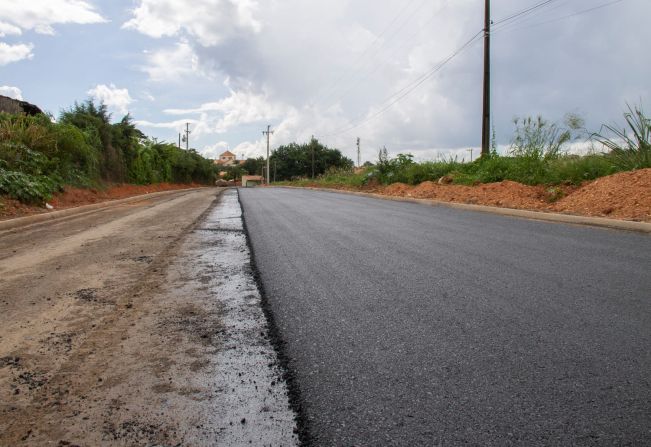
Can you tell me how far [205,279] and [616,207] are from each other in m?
8.64

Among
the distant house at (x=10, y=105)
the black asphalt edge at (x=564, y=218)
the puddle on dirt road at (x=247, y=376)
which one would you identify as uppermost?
the distant house at (x=10, y=105)

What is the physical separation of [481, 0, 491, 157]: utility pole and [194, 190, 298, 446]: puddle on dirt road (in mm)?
16173

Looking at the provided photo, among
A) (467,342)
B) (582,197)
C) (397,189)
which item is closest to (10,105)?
(397,189)

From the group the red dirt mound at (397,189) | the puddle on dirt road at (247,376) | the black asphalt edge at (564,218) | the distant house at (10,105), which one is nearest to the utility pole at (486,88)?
the red dirt mound at (397,189)

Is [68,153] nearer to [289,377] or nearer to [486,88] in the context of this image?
[486,88]

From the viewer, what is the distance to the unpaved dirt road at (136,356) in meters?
2.08

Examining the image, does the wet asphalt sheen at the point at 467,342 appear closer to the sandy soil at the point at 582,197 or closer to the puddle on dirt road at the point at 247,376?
the puddle on dirt road at the point at 247,376

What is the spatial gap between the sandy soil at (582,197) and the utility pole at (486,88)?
3863mm

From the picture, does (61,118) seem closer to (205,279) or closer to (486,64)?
(486,64)

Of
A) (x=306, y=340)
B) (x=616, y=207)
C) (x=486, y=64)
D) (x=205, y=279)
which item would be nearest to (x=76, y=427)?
(x=306, y=340)

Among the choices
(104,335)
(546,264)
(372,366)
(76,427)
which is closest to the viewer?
(76,427)

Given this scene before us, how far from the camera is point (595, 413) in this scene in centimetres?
212

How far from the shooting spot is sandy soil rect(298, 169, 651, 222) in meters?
9.54

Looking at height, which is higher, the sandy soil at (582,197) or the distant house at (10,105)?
the distant house at (10,105)
